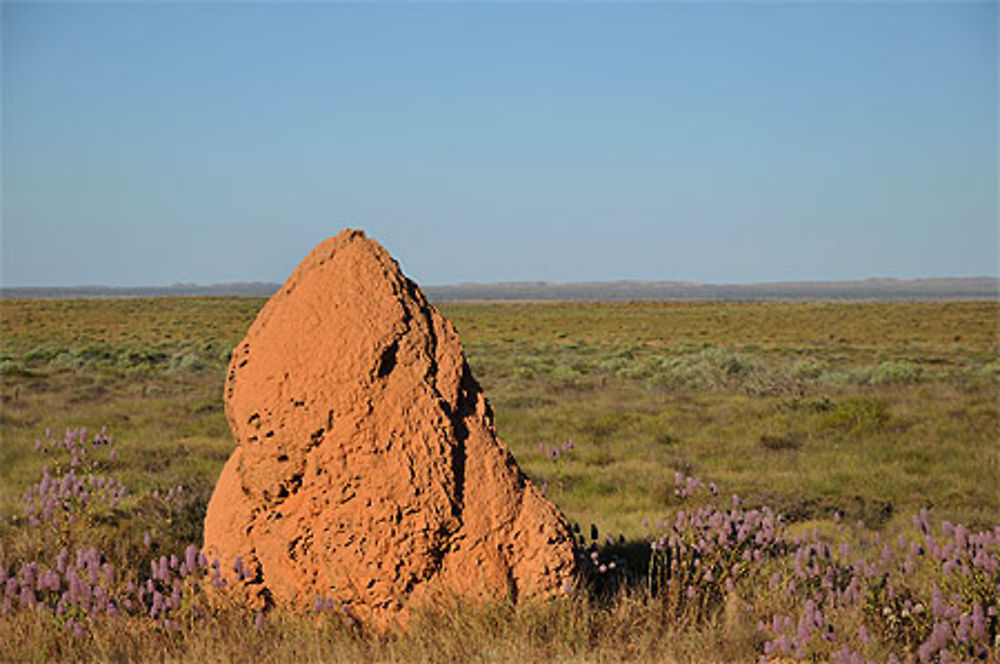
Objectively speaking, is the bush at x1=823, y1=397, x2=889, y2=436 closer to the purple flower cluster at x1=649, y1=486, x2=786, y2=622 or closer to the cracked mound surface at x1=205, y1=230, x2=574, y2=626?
the purple flower cluster at x1=649, y1=486, x2=786, y2=622

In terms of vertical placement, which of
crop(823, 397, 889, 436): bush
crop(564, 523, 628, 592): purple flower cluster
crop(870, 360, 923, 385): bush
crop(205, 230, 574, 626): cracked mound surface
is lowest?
crop(870, 360, 923, 385): bush

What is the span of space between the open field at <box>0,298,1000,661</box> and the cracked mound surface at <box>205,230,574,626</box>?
8.7 inches

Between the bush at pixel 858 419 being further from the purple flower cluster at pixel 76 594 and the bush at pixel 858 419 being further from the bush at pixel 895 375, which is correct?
the purple flower cluster at pixel 76 594

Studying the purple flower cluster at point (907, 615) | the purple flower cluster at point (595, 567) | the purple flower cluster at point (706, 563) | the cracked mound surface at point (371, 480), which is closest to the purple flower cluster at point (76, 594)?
the cracked mound surface at point (371, 480)

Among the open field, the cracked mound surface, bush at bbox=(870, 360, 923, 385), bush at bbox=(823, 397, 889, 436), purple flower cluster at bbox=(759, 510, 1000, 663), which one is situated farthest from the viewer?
bush at bbox=(870, 360, 923, 385)

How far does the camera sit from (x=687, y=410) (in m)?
15.8

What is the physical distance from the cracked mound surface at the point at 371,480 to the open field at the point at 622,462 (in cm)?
22

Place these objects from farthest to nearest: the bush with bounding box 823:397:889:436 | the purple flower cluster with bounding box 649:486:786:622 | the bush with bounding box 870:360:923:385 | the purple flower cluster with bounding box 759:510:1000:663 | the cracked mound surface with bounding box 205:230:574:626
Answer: the bush with bounding box 870:360:923:385 → the bush with bounding box 823:397:889:436 → the purple flower cluster with bounding box 649:486:786:622 → the cracked mound surface with bounding box 205:230:574:626 → the purple flower cluster with bounding box 759:510:1000:663

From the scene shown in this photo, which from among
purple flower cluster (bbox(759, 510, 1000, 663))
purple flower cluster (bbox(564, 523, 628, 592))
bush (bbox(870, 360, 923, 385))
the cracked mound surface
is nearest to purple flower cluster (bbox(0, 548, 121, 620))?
the cracked mound surface

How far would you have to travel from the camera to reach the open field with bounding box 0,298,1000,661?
12.0 ft

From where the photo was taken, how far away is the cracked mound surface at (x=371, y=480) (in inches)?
Result: 151

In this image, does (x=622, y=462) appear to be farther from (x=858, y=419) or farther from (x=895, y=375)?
(x=895, y=375)

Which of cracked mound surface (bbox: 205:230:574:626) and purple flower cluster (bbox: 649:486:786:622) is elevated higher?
cracked mound surface (bbox: 205:230:574:626)

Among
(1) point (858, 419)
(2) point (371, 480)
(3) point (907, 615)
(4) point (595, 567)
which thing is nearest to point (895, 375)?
(1) point (858, 419)
